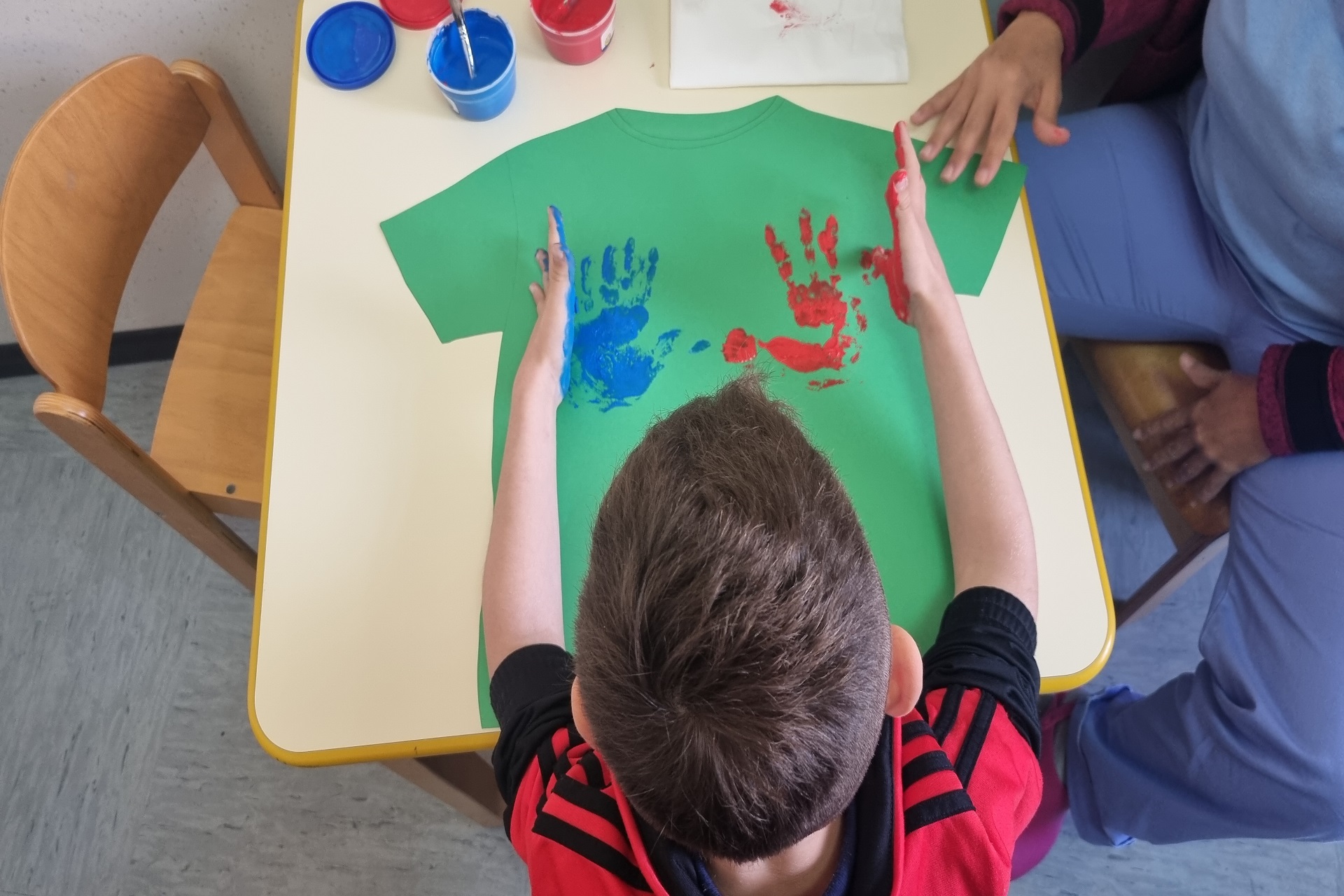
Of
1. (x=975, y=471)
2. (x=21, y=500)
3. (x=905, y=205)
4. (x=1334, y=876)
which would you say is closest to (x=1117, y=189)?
(x=905, y=205)

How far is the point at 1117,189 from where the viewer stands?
0.99 meters

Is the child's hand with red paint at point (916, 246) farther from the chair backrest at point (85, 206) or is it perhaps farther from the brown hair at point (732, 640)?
the chair backrest at point (85, 206)

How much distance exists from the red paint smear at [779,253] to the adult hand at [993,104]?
17 centimetres

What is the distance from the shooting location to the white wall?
0.94 meters

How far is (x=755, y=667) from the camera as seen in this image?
388 mm

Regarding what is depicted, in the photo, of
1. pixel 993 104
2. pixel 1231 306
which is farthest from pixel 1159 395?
pixel 993 104

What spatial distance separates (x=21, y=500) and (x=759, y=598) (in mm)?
1518

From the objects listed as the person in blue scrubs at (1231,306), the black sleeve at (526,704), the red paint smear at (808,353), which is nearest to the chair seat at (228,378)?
the black sleeve at (526,704)

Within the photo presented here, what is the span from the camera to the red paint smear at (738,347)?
0.76 m

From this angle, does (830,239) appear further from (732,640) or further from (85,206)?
(85,206)

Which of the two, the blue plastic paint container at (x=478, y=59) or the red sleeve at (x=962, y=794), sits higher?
the blue plastic paint container at (x=478, y=59)

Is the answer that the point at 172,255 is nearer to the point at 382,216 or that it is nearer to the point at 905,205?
the point at 382,216

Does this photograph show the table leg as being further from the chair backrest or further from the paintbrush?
the paintbrush

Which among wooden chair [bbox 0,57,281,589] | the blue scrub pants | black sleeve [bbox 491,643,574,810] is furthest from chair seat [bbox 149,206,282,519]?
the blue scrub pants
